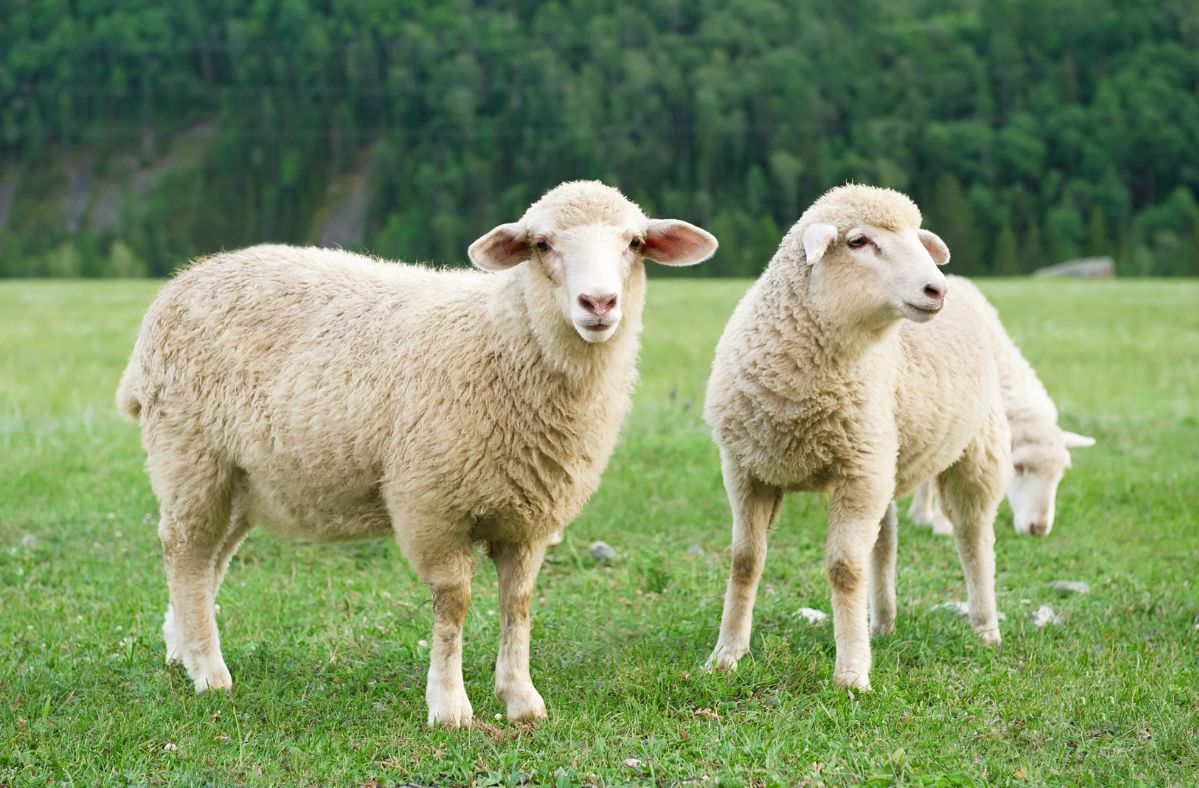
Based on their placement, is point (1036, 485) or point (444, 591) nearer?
point (444, 591)

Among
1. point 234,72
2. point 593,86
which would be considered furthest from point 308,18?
point 593,86

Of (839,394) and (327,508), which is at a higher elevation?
(839,394)

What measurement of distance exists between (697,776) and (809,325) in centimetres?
216

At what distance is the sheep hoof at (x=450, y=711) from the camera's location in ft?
17.4

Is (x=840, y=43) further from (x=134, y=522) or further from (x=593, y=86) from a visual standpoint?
(x=134, y=522)

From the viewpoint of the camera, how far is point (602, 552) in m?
8.43

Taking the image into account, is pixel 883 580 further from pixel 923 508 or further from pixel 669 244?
pixel 923 508

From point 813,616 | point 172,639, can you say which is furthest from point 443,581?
point 813,616

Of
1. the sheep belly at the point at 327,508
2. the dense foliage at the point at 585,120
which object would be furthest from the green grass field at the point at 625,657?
the dense foliage at the point at 585,120

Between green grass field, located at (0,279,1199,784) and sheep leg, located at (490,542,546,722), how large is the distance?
15cm

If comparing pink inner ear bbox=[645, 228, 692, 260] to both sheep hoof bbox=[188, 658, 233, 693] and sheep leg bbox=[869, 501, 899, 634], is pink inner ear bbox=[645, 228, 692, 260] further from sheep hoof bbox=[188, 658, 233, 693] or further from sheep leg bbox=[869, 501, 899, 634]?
sheep hoof bbox=[188, 658, 233, 693]

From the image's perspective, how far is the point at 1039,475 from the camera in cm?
921

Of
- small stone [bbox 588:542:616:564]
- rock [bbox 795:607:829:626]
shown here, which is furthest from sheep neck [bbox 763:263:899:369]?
small stone [bbox 588:542:616:564]

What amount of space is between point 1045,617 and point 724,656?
216 centimetres
